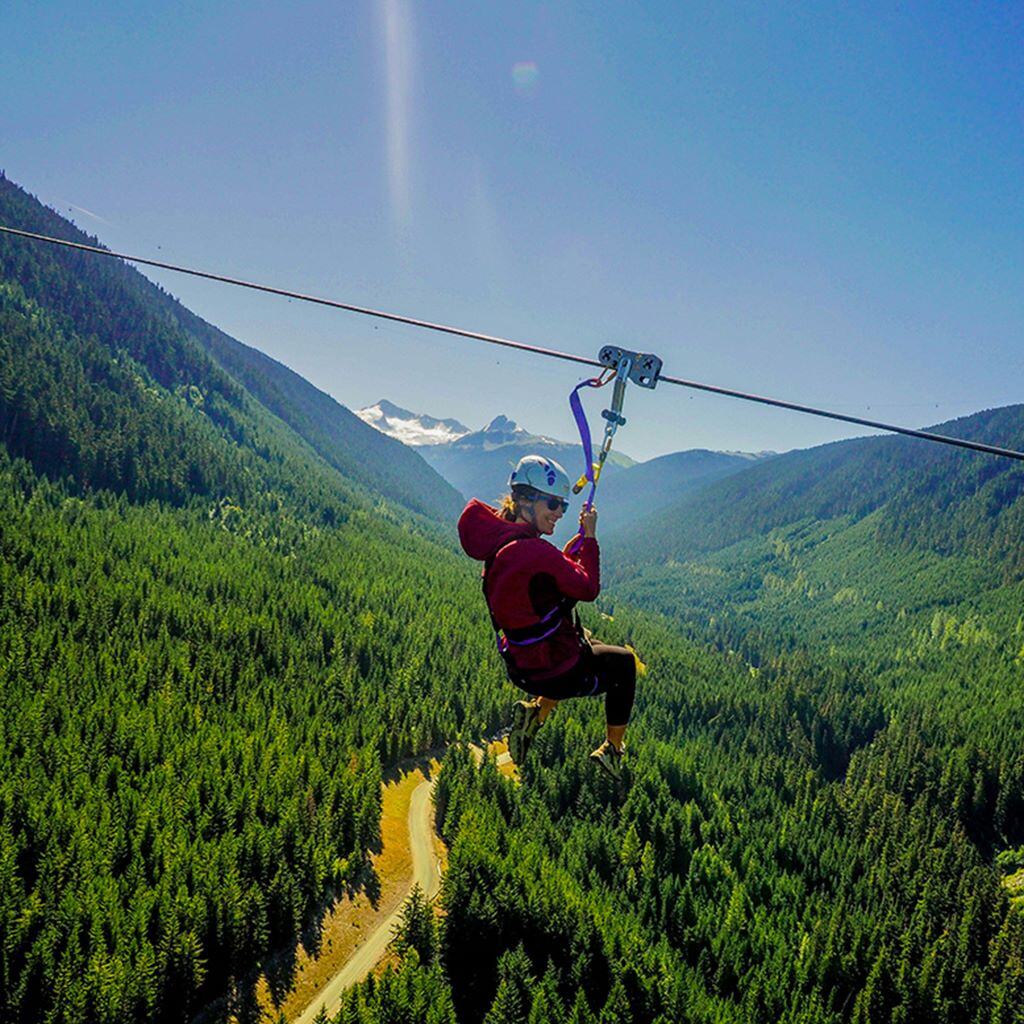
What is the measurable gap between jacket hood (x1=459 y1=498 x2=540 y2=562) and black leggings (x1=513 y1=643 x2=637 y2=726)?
6.65 ft

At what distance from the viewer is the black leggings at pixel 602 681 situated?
29.2 feet

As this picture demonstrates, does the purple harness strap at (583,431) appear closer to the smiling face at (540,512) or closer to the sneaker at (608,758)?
the smiling face at (540,512)

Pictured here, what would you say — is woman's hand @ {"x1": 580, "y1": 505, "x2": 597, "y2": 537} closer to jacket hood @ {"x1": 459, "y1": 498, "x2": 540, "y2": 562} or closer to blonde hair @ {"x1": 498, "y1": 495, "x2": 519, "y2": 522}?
jacket hood @ {"x1": 459, "y1": 498, "x2": 540, "y2": 562}

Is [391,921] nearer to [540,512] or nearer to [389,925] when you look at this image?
[389,925]

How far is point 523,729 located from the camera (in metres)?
10.8

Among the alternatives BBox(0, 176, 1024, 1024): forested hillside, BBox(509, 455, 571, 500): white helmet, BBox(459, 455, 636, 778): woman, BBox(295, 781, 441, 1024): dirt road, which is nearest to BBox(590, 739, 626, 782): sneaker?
BBox(459, 455, 636, 778): woman

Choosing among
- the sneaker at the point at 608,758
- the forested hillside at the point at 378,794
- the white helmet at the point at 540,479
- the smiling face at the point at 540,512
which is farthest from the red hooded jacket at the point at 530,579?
the forested hillside at the point at 378,794

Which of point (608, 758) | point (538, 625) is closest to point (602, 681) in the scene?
point (538, 625)

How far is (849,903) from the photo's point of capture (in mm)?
55688

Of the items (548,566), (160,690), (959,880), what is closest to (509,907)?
(548,566)

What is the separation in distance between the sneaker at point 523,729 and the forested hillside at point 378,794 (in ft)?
64.2

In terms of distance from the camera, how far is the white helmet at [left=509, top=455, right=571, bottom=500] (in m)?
8.82

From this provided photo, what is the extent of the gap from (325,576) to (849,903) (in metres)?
77.1

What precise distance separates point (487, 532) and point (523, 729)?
419cm
